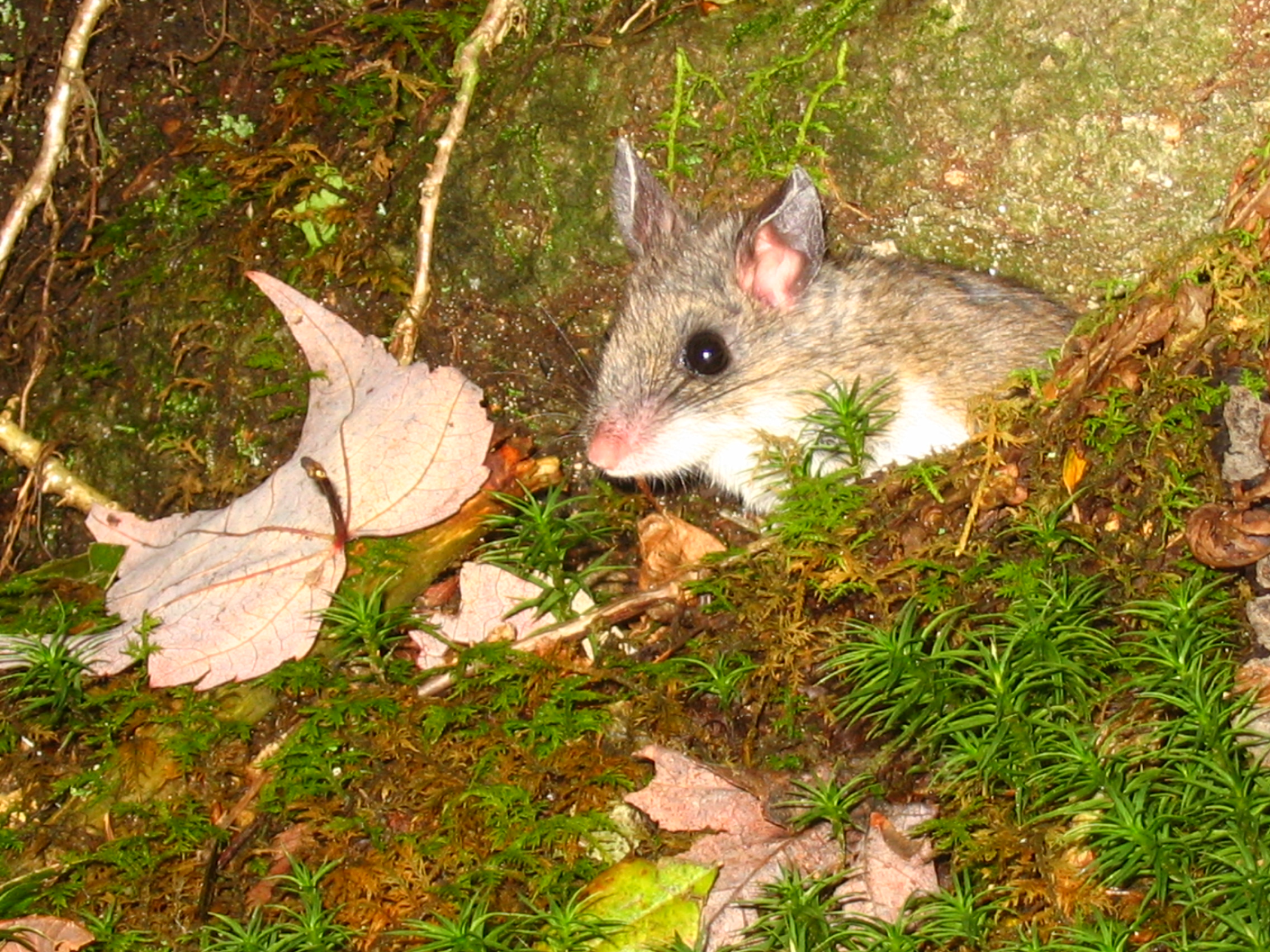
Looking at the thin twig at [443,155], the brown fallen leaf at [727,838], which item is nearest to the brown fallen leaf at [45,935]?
the brown fallen leaf at [727,838]

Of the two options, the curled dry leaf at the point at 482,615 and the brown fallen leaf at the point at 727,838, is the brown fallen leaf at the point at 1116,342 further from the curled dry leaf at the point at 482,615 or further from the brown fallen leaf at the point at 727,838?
the curled dry leaf at the point at 482,615

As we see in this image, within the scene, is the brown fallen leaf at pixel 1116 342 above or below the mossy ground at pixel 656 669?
above

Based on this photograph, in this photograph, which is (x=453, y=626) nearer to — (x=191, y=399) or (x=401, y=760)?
(x=401, y=760)

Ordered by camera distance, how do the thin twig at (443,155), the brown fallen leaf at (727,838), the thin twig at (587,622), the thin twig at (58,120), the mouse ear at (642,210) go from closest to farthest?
the brown fallen leaf at (727,838) → the thin twig at (587,622) → the mouse ear at (642,210) → the thin twig at (443,155) → the thin twig at (58,120)

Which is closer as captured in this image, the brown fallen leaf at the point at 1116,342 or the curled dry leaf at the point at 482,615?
the brown fallen leaf at the point at 1116,342

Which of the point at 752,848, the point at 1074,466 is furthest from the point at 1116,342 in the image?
the point at 752,848

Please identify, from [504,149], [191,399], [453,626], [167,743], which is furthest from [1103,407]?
[191,399]

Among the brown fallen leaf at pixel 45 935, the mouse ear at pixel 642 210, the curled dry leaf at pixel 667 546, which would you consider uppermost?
the mouse ear at pixel 642 210

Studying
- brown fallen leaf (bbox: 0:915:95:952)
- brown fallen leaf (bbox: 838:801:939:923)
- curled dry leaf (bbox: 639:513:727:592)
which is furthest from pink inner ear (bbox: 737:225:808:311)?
brown fallen leaf (bbox: 0:915:95:952)
